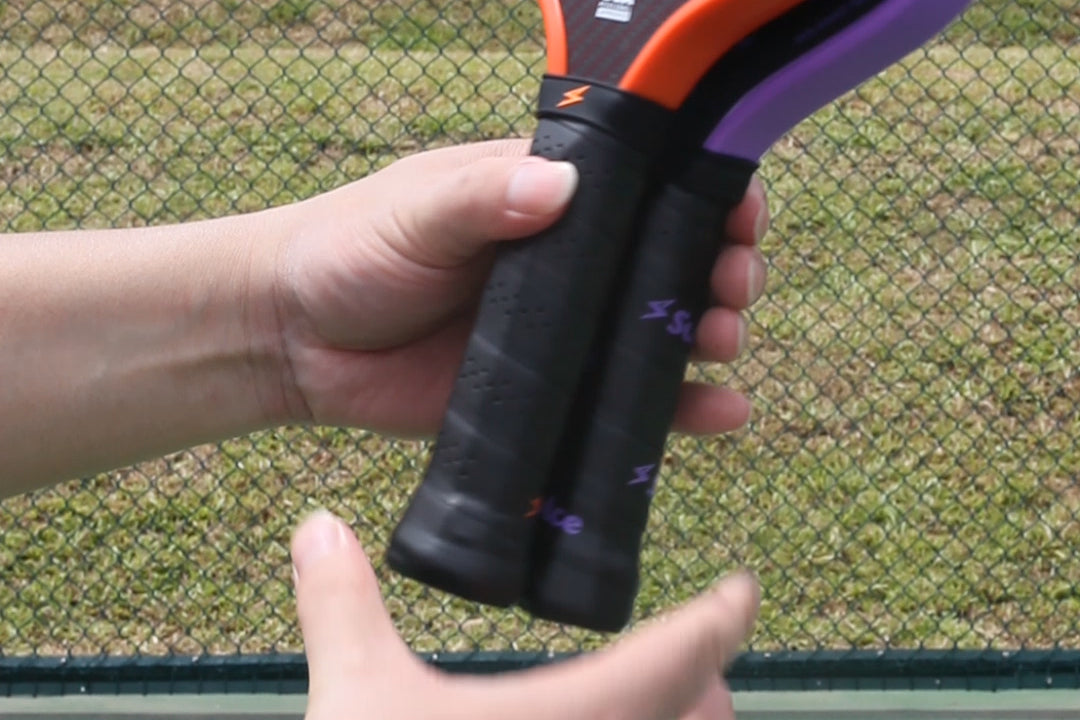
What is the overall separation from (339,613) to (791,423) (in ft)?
8.22

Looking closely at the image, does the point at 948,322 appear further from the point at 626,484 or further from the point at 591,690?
the point at 591,690

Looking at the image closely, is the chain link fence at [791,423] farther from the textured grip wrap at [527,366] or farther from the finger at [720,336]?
the textured grip wrap at [527,366]

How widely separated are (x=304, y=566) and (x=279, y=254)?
70 cm

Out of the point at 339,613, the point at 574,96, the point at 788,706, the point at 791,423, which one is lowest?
the point at 788,706

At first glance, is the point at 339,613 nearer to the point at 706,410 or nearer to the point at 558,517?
the point at 558,517

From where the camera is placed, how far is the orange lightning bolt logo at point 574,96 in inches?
40.1

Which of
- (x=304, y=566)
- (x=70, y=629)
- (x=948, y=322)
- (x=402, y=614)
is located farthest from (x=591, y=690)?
(x=948, y=322)

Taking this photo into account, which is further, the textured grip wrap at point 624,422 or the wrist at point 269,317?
the wrist at point 269,317

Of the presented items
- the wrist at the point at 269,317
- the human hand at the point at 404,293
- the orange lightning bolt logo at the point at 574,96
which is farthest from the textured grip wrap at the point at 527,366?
the wrist at the point at 269,317

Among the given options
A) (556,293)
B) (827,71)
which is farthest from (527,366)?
(827,71)

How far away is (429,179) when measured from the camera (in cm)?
134

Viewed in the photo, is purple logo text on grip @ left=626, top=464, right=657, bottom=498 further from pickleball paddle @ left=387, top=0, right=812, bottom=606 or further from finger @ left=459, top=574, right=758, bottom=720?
finger @ left=459, top=574, right=758, bottom=720

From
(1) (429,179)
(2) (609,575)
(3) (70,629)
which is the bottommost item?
(3) (70,629)

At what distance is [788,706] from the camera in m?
2.31
